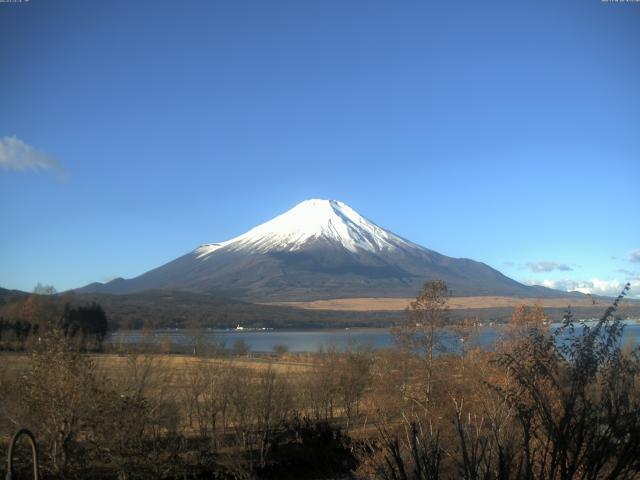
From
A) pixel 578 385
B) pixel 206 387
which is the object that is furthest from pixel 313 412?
pixel 578 385

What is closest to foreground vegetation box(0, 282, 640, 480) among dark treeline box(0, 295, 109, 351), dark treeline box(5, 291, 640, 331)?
dark treeline box(0, 295, 109, 351)

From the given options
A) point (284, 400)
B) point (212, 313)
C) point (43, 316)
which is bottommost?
point (284, 400)

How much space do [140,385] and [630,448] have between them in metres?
21.5

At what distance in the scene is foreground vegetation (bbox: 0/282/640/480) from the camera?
21.6 feet

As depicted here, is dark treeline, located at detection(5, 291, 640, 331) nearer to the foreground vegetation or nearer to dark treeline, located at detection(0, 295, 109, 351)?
dark treeline, located at detection(0, 295, 109, 351)

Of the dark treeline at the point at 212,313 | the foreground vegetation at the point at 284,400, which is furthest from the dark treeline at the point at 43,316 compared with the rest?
the dark treeline at the point at 212,313

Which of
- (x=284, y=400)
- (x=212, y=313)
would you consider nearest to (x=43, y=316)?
(x=284, y=400)

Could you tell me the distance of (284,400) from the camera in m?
30.2

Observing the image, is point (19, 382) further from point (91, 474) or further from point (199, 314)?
point (199, 314)

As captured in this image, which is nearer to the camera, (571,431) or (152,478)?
(571,431)

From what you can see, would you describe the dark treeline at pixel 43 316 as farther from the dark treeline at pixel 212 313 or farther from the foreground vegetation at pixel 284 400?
the dark treeline at pixel 212 313

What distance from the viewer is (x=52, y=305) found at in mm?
77188

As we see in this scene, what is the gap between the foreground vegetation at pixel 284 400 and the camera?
6.59 meters

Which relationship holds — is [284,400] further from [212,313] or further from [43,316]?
[212,313]
